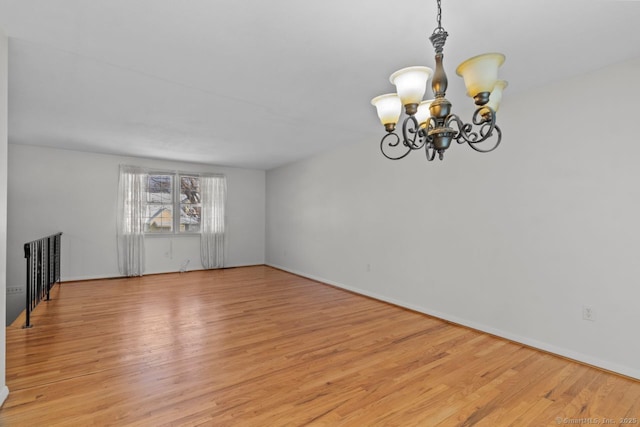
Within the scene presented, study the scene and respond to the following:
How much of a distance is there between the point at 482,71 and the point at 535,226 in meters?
1.98

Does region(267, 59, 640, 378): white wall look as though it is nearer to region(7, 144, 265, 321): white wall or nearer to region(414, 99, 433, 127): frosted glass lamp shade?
region(414, 99, 433, 127): frosted glass lamp shade

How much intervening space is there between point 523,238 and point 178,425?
10.2ft

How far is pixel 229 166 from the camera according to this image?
6.95m

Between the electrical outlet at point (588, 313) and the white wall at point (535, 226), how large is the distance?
0.13 feet

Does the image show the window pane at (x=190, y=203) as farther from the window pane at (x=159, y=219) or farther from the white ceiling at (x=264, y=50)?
the white ceiling at (x=264, y=50)

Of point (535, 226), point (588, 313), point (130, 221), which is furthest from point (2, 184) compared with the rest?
point (588, 313)

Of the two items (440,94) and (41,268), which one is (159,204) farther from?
(440,94)

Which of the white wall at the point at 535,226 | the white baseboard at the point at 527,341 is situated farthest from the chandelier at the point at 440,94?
the white baseboard at the point at 527,341

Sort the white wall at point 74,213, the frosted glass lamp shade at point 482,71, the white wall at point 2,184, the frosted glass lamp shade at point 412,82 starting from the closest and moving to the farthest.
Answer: the frosted glass lamp shade at point 482,71 → the frosted glass lamp shade at point 412,82 → the white wall at point 2,184 → the white wall at point 74,213

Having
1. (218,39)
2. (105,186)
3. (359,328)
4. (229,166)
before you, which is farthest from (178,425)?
(229,166)

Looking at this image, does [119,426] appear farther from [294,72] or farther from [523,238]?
[523,238]

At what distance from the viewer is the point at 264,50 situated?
Answer: 7.25 ft

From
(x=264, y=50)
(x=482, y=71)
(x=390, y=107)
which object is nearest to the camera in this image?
A: (x=482, y=71)

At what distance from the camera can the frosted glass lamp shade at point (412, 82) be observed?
1611 mm
